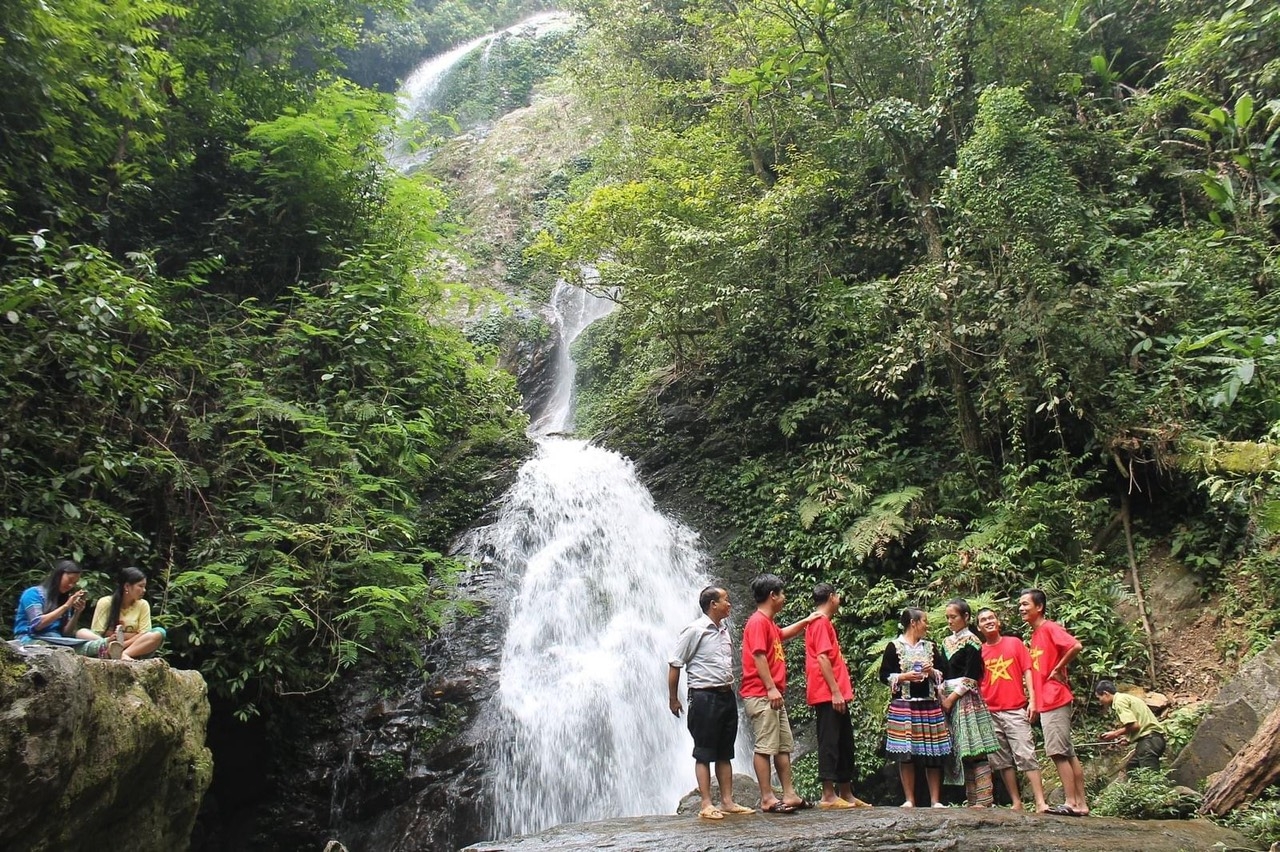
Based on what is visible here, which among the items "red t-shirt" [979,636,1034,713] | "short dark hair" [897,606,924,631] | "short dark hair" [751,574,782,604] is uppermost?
"short dark hair" [751,574,782,604]

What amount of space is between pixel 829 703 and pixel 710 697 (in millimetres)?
982

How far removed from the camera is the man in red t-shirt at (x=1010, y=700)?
5129 mm

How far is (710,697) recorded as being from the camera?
457 cm

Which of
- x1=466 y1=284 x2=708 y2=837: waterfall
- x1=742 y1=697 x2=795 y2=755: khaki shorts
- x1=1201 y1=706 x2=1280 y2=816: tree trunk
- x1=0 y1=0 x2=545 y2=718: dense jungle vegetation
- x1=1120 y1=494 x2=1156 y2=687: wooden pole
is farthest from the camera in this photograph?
x1=466 y1=284 x2=708 y2=837: waterfall

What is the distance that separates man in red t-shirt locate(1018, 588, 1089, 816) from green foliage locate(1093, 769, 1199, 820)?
330 mm

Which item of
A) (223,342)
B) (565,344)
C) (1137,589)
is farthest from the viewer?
(565,344)

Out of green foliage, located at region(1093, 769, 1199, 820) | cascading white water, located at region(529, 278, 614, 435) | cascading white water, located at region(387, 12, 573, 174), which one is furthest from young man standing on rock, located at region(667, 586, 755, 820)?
cascading white water, located at region(387, 12, 573, 174)

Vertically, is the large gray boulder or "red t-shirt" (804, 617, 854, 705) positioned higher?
"red t-shirt" (804, 617, 854, 705)

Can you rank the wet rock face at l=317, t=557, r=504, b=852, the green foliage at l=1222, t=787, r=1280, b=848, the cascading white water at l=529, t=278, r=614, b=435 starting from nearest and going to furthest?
the green foliage at l=1222, t=787, r=1280, b=848 < the wet rock face at l=317, t=557, r=504, b=852 < the cascading white water at l=529, t=278, r=614, b=435

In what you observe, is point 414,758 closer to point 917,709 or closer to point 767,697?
point 767,697

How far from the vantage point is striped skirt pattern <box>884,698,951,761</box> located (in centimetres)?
526

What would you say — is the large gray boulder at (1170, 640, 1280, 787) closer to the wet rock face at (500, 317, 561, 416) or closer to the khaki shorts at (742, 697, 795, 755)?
the khaki shorts at (742, 697, 795, 755)

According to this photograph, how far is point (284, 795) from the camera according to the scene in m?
8.21

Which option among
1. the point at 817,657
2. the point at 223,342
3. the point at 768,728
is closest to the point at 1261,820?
the point at 817,657
